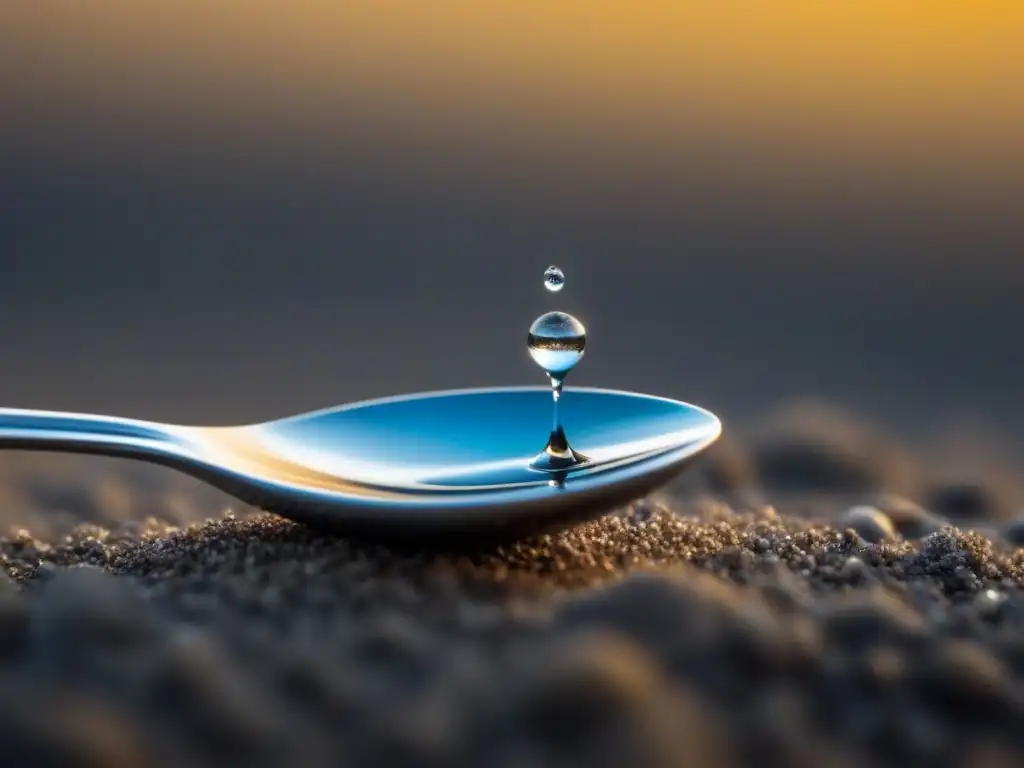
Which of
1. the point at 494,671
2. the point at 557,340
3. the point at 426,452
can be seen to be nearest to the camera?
the point at 494,671

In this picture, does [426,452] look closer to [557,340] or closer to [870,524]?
[557,340]

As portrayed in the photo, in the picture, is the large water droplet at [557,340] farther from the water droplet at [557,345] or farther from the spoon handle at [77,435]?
the spoon handle at [77,435]

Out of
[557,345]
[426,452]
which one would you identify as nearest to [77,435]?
[426,452]

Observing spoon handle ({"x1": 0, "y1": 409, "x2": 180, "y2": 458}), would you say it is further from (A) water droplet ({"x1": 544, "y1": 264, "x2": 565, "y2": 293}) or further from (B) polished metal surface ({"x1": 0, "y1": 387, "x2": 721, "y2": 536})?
(A) water droplet ({"x1": 544, "y1": 264, "x2": 565, "y2": 293})

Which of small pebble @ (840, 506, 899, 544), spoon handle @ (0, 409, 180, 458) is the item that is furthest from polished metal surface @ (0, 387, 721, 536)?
small pebble @ (840, 506, 899, 544)

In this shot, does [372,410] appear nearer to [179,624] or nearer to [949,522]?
[179,624]

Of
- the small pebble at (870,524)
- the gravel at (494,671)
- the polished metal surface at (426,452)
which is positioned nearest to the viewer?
the gravel at (494,671)

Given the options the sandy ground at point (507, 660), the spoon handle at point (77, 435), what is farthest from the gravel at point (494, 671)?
the spoon handle at point (77, 435)

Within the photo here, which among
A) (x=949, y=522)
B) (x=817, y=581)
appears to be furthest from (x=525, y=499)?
(x=949, y=522)
